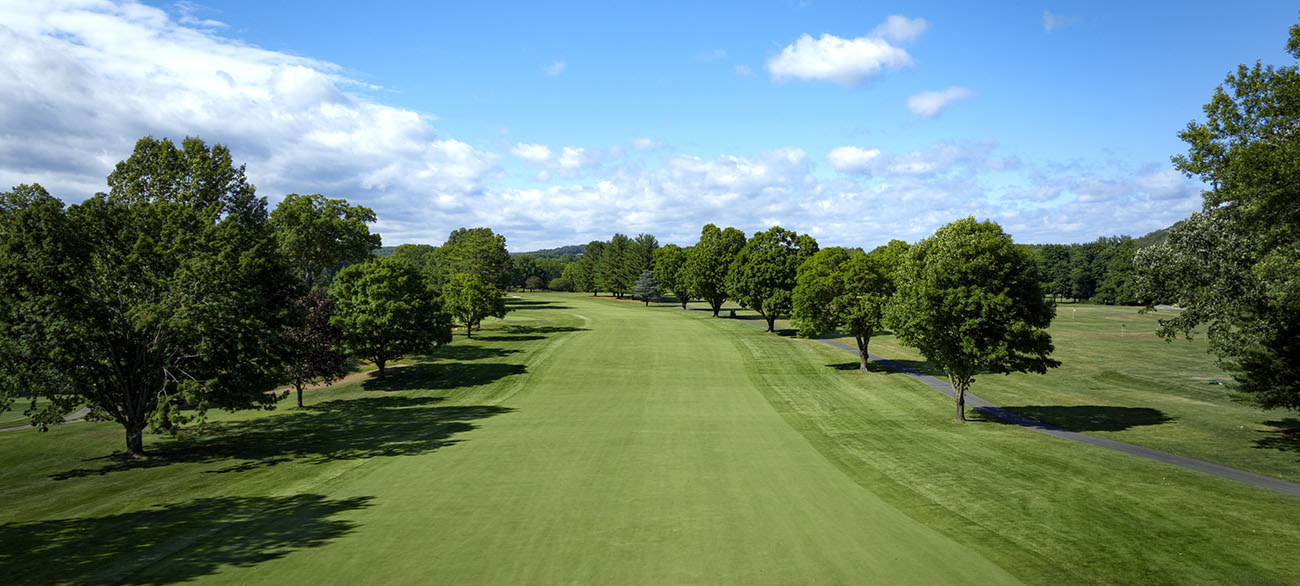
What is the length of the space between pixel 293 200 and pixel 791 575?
2715 inches

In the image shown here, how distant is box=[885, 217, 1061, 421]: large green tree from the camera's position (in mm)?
30016

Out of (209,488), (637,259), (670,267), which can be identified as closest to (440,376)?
(209,488)

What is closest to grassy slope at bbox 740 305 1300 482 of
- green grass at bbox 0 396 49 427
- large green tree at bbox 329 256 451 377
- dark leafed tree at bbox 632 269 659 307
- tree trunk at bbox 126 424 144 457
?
large green tree at bbox 329 256 451 377

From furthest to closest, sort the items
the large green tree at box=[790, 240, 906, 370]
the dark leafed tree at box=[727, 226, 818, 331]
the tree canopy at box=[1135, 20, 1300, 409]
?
the dark leafed tree at box=[727, 226, 818, 331]
the large green tree at box=[790, 240, 906, 370]
the tree canopy at box=[1135, 20, 1300, 409]

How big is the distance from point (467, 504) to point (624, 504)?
15.7ft

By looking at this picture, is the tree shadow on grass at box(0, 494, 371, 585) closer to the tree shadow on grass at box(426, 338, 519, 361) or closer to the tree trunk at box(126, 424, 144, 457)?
the tree trunk at box(126, 424, 144, 457)

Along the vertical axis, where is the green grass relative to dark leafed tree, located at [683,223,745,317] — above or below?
below

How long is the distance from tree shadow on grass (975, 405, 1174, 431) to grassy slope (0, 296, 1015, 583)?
50.0 ft

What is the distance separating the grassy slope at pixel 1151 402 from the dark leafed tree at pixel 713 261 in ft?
93.5

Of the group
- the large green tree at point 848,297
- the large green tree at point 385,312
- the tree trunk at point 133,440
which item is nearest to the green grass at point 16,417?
the tree trunk at point 133,440

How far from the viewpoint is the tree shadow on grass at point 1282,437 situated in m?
25.7

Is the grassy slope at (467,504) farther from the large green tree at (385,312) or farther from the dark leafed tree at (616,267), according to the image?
the dark leafed tree at (616,267)

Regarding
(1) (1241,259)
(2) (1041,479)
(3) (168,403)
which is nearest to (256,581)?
(3) (168,403)

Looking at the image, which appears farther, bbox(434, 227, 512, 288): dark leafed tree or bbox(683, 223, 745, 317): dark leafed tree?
bbox(434, 227, 512, 288): dark leafed tree
